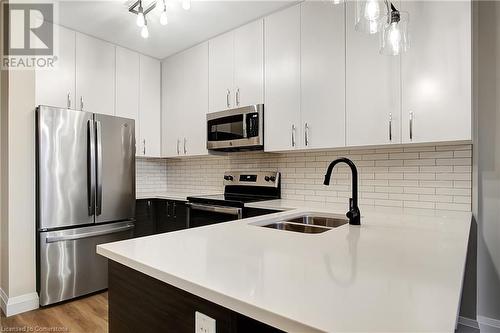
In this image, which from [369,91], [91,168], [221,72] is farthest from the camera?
[221,72]

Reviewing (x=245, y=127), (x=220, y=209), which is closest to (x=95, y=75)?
(x=245, y=127)

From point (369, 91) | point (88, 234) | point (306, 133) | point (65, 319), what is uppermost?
point (369, 91)

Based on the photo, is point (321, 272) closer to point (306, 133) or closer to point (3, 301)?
point (306, 133)

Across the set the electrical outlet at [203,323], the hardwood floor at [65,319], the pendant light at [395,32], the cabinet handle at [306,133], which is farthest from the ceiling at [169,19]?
the hardwood floor at [65,319]

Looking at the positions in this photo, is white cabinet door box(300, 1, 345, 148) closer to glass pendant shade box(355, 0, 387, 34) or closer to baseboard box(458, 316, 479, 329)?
Answer: glass pendant shade box(355, 0, 387, 34)

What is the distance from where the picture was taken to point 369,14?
1.45m

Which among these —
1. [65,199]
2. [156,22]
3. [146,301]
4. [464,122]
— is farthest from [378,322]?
[156,22]

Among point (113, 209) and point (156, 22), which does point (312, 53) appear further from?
point (113, 209)

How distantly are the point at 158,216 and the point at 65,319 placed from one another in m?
1.38

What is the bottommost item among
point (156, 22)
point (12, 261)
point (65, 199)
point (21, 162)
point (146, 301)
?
point (12, 261)

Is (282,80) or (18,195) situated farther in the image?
(282,80)

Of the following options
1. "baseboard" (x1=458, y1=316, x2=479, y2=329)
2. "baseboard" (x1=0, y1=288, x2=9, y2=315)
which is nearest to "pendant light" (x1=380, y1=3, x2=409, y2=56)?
"baseboard" (x1=458, y1=316, x2=479, y2=329)

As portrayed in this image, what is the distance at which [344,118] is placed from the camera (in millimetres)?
2277

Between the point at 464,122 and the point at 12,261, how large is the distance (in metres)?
3.45
